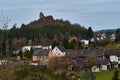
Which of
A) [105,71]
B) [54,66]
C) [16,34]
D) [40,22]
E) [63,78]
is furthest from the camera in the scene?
[40,22]

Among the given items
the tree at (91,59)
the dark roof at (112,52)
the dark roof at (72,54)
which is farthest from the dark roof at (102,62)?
the dark roof at (72,54)

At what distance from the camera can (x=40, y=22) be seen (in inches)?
3418

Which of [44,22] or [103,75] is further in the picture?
[44,22]

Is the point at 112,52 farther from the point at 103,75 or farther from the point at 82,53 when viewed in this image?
the point at 103,75

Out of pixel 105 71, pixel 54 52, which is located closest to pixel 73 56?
pixel 54 52

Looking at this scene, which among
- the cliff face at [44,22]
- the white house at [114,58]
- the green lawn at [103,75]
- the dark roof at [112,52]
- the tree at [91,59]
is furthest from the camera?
the cliff face at [44,22]

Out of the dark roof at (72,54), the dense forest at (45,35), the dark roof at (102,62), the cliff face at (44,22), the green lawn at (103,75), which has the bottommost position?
the green lawn at (103,75)

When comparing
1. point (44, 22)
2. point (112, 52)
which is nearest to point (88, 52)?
point (112, 52)

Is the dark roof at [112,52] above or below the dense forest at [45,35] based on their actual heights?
below

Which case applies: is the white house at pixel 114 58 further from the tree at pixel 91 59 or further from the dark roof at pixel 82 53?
the tree at pixel 91 59

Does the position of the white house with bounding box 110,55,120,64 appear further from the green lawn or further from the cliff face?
the cliff face

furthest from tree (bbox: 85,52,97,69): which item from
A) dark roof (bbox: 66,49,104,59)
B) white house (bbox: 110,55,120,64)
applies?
white house (bbox: 110,55,120,64)

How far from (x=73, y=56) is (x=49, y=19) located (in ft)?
156

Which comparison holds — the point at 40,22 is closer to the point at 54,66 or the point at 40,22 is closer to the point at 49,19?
the point at 49,19
